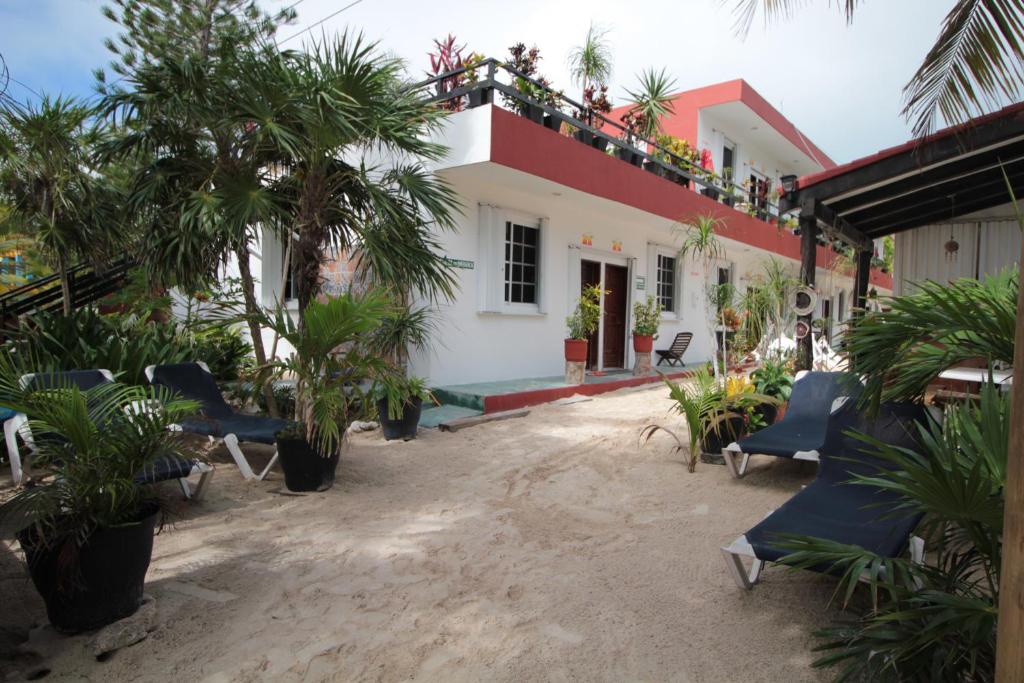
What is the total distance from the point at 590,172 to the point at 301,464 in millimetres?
5984

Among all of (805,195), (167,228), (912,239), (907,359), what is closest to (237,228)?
(167,228)

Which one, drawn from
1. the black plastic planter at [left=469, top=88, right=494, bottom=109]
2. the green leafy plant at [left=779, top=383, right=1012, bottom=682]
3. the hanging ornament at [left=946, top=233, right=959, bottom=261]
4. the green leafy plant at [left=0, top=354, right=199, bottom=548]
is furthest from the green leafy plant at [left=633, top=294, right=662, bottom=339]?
the green leafy plant at [left=0, top=354, right=199, bottom=548]

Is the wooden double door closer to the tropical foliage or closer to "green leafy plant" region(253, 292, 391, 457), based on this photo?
"green leafy plant" region(253, 292, 391, 457)

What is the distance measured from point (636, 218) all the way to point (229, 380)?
7.34 meters

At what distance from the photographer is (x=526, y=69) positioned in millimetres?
8484

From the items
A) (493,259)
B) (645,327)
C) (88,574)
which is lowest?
(88,574)

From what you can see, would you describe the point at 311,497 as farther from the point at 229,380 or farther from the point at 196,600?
the point at 229,380

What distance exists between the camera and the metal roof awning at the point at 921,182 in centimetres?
Result: 533

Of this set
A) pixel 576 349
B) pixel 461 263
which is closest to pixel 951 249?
pixel 576 349

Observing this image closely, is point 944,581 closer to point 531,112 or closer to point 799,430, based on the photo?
point 799,430

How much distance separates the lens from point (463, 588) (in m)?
2.97

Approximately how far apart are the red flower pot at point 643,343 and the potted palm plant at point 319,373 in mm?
6895

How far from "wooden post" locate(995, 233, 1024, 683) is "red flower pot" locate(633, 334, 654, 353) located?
9.21 meters

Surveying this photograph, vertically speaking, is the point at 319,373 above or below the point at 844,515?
above
